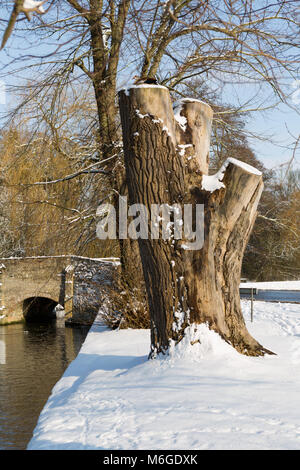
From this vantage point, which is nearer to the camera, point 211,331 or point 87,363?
point 211,331

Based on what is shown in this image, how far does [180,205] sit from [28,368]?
27.6 feet

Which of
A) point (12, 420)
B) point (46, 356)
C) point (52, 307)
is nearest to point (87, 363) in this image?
point (12, 420)

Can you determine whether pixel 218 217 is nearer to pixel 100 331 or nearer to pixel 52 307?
pixel 100 331

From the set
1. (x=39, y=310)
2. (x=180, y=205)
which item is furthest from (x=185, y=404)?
(x=39, y=310)

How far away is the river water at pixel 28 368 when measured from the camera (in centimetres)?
840

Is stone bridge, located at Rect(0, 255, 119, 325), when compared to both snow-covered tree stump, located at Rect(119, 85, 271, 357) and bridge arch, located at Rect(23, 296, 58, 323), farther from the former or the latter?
snow-covered tree stump, located at Rect(119, 85, 271, 357)

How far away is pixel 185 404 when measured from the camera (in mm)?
4594

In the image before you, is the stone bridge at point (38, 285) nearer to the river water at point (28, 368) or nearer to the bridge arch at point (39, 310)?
the bridge arch at point (39, 310)

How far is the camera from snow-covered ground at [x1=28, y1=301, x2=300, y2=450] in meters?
3.93

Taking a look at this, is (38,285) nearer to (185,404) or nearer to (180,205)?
(180,205)

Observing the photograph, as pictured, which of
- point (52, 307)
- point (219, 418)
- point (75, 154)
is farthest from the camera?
point (52, 307)

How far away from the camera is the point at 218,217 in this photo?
19.3ft

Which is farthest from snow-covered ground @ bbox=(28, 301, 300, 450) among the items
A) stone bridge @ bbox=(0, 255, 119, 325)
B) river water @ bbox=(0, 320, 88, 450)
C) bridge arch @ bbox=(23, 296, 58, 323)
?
bridge arch @ bbox=(23, 296, 58, 323)

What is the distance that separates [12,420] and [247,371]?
4928 mm
